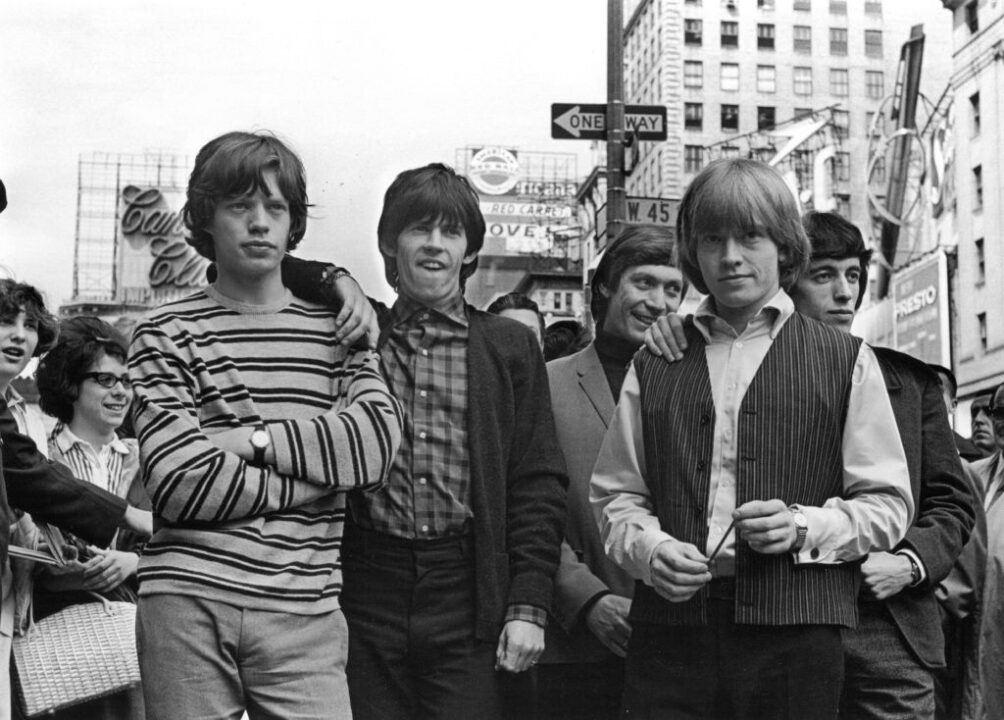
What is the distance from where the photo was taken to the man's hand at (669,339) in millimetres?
2688

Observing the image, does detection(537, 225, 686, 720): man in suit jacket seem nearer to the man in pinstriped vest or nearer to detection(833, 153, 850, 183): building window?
the man in pinstriped vest

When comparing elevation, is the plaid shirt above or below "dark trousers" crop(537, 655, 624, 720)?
above

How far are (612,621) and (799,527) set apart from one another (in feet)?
2.47

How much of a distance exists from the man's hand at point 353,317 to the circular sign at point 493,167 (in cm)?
169

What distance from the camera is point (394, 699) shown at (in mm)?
2723

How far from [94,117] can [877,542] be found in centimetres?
323

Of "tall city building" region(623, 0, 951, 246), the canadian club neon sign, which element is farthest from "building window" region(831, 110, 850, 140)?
the canadian club neon sign

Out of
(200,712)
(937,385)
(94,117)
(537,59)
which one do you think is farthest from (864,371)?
(94,117)

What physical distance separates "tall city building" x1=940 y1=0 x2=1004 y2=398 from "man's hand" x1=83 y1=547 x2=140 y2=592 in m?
27.2

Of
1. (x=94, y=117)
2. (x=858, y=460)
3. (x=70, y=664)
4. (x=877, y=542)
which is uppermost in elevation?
(x=94, y=117)

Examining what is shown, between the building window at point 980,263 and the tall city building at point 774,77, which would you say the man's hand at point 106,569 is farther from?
the building window at point 980,263

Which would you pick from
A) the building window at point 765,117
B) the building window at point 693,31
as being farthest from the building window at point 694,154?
the building window at point 693,31

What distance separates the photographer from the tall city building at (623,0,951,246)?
7809mm

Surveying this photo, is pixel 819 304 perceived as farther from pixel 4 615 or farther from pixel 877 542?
pixel 4 615
